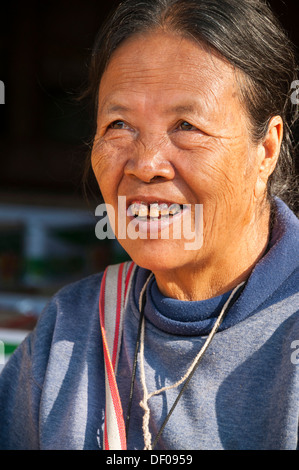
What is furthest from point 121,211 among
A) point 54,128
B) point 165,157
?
point 54,128

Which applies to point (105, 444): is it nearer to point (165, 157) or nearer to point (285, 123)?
point (165, 157)

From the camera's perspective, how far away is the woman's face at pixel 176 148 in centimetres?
133

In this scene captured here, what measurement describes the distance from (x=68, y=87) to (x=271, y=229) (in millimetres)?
3751

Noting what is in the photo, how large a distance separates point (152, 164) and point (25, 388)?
2.50 ft

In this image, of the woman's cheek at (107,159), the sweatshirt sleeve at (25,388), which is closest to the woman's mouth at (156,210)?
the woman's cheek at (107,159)

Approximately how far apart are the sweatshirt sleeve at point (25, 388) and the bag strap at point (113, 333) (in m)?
0.18

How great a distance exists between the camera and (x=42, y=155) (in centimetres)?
473

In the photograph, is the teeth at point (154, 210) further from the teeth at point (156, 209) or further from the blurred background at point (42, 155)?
the blurred background at point (42, 155)

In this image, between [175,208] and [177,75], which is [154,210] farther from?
[177,75]

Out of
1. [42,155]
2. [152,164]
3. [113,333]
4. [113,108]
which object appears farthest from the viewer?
[42,155]

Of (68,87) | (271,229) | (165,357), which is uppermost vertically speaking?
(68,87)

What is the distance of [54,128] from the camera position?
15.8 ft

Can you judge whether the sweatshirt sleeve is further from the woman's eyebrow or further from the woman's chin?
the woman's eyebrow

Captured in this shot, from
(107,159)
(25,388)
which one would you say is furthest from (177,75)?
(25,388)
